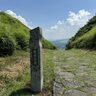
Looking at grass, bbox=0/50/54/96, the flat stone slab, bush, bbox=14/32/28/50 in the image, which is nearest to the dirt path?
the flat stone slab

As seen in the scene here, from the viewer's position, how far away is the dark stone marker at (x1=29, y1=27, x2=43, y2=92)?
7027 mm

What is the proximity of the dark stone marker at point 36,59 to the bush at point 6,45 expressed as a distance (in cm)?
726

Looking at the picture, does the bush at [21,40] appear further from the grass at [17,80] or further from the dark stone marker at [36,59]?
the dark stone marker at [36,59]

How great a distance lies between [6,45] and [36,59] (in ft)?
24.5

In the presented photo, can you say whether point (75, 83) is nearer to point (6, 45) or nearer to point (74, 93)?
point (74, 93)

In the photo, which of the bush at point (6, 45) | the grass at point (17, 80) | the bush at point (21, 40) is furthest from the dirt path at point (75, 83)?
the bush at point (21, 40)

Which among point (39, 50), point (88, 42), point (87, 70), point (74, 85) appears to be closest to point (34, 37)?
point (39, 50)

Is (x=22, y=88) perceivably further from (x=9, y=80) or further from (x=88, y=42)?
(x=88, y=42)

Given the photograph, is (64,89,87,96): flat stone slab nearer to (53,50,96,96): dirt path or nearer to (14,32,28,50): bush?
(53,50,96,96): dirt path

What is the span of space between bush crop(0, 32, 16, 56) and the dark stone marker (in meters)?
7.26

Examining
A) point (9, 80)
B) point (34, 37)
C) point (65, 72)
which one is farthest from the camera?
point (65, 72)

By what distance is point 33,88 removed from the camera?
714 cm

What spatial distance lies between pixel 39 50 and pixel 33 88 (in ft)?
3.48

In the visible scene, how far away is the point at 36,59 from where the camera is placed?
7.06m
